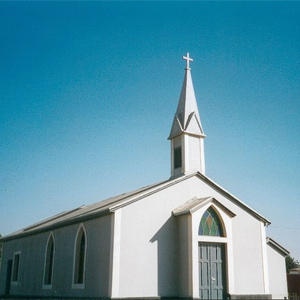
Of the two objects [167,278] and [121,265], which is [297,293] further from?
[121,265]

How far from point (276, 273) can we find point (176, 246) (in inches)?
320

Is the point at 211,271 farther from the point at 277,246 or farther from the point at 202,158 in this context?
the point at 202,158

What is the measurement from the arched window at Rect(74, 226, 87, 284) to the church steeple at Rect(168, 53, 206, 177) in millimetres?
6627

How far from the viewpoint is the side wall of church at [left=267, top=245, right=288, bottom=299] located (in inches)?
959

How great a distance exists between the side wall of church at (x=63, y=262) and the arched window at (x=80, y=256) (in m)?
0.40

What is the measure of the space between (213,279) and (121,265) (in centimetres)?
502

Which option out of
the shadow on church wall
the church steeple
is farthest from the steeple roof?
the shadow on church wall

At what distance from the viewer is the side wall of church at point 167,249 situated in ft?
62.8

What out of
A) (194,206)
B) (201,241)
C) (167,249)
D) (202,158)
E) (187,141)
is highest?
(187,141)

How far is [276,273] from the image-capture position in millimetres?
24641

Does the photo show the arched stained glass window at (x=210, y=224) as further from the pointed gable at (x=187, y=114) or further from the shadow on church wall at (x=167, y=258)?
the pointed gable at (x=187, y=114)

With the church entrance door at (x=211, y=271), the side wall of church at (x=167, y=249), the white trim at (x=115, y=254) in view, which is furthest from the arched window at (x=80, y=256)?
the church entrance door at (x=211, y=271)

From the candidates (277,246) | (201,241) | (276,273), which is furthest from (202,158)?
(276,273)

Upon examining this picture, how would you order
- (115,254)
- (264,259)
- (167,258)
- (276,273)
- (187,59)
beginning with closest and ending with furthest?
(115,254) < (167,258) < (264,259) < (276,273) < (187,59)
